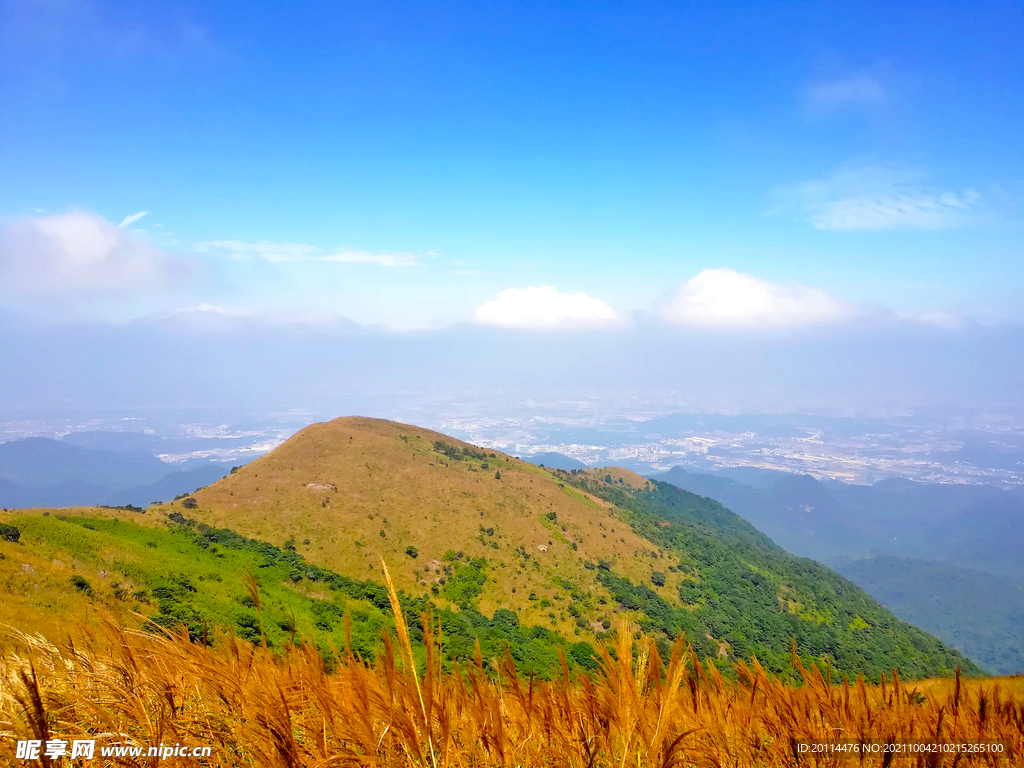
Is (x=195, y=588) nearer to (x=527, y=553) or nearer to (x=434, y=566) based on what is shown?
(x=434, y=566)

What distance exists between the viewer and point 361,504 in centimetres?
4738

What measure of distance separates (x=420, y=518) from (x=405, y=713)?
4738 cm

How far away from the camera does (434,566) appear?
1630 inches

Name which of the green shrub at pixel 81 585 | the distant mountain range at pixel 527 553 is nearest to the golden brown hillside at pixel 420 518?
the distant mountain range at pixel 527 553

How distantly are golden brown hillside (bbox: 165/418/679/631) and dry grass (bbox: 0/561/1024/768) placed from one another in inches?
1428

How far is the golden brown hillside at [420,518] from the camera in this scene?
4003cm

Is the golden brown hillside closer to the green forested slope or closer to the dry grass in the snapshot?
the green forested slope

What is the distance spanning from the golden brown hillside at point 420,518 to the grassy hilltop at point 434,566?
0.21 m

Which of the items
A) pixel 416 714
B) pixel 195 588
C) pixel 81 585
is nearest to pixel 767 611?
pixel 195 588

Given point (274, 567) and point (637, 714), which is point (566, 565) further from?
point (637, 714)

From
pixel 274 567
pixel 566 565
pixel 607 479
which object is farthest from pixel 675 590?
pixel 607 479

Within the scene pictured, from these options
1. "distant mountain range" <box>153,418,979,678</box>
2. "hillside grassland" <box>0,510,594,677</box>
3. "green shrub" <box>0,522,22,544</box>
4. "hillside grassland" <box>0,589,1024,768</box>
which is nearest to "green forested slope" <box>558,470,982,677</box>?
"distant mountain range" <box>153,418,979,678</box>

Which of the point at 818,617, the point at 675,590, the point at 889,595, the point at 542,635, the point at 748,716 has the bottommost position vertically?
the point at 889,595

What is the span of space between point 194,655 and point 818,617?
64.1 metres
